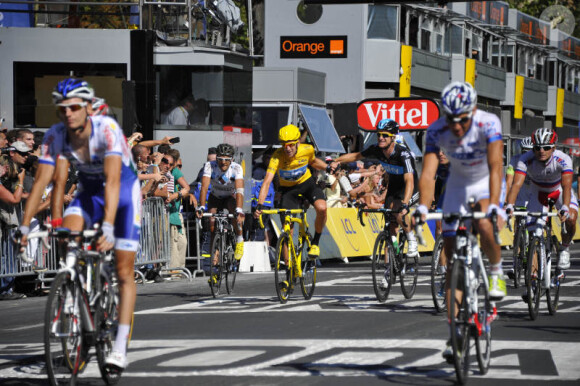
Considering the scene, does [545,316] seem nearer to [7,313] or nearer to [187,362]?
[187,362]

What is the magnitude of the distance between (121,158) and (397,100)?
68.5 ft

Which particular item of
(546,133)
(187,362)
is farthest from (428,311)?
(187,362)

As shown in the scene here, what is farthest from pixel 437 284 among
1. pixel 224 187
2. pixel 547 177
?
pixel 224 187

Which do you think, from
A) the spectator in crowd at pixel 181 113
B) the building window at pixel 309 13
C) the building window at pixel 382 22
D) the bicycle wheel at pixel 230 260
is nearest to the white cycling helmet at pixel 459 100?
the bicycle wheel at pixel 230 260

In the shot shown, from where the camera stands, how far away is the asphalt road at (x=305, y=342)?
30.1ft

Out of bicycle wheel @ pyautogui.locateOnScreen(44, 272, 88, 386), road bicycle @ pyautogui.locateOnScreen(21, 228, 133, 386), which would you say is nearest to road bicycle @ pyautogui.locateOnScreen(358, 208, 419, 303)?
road bicycle @ pyautogui.locateOnScreen(21, 228, 133, 386)

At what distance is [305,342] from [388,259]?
13.7 feet

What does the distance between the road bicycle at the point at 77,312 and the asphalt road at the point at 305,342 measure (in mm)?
469

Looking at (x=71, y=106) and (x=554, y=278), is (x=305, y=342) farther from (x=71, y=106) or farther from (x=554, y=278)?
(x=554, y=278)

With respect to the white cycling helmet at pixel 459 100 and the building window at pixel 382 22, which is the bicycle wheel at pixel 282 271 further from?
the building window at pixel 382 22

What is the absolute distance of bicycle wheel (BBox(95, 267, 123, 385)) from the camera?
8609mm

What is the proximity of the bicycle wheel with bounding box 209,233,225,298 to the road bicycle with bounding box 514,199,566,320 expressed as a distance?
13.7 ft

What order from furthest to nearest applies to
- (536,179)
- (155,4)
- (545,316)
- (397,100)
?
(397,100)
(155,4)
(536,179)
(545,316)

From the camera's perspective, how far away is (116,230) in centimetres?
892
